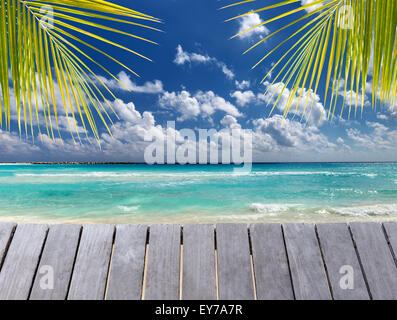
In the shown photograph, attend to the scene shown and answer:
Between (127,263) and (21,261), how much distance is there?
64 cm

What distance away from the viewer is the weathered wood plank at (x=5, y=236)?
1608 mm

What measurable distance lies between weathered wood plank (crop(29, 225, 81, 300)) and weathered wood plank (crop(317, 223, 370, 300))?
4.99 ft

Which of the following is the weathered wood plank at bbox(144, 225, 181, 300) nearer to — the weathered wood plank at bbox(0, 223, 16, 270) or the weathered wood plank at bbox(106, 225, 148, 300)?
the weathered wood plank at bbox(106, 225, 148, 300)

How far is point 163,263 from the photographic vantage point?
158cm

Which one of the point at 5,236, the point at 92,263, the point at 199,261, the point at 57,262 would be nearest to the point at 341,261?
the point at 199,261

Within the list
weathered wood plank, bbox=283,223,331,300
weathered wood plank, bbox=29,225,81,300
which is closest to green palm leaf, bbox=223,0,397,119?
weathered wood plank, bbox=283,223,331,300

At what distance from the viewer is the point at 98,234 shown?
1.65 metres

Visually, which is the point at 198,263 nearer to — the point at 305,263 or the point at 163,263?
the point at 163,263

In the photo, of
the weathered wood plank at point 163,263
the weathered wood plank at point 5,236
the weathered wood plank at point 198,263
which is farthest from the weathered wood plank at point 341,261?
the weathered wood plank at point 5,236

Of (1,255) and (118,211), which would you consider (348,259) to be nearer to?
(1,255)
